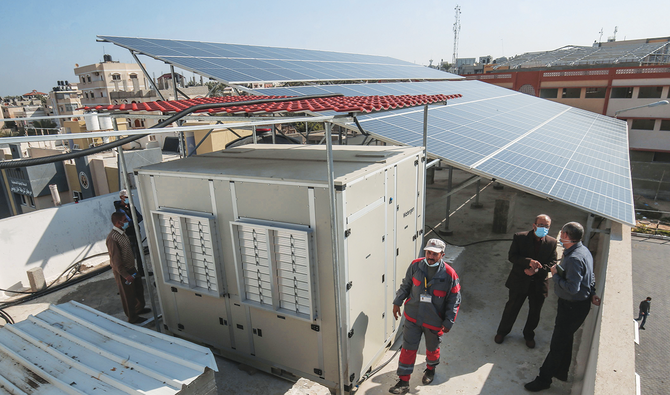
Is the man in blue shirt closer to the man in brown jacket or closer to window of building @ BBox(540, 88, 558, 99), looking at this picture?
the man in brown jacket

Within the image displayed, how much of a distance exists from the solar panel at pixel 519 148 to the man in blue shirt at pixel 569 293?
216 centimetres

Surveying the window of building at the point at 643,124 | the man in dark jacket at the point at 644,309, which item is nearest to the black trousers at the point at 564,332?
the man in dark jacket at the point at 644,309

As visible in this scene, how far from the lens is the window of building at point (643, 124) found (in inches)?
1081

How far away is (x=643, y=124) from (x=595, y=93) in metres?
3.99

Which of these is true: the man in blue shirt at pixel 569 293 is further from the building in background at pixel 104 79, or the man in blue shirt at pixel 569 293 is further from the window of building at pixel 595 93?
the building in background at pixel 104 79

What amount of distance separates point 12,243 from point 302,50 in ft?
44.8

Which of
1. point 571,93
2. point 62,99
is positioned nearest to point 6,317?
point 571,93

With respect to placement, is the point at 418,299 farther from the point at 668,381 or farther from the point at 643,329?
the point at 643,329

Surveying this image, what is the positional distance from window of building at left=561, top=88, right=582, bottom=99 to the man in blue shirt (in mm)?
31515

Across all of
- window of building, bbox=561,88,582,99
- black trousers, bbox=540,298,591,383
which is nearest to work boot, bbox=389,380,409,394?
black trousers, bbox=540,298,591,383

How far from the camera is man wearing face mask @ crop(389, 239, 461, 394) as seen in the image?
13.3 ft

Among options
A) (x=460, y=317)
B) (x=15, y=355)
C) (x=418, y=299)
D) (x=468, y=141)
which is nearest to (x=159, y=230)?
(x=15, y=355)

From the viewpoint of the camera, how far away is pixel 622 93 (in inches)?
1105

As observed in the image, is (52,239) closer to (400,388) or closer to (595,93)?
(400,388)
